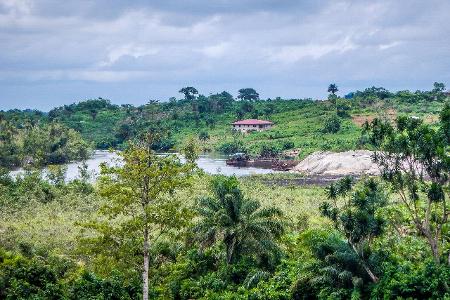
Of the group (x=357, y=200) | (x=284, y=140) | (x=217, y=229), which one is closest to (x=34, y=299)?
(x=217, y=229)

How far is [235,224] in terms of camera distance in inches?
1003

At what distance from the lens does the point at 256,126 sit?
388 feet

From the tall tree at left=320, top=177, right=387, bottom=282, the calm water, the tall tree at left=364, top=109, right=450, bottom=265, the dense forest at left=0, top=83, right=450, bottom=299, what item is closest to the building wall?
the calm water

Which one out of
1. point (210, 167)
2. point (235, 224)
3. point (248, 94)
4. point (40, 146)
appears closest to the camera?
point (235, 224)

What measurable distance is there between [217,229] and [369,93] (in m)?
111

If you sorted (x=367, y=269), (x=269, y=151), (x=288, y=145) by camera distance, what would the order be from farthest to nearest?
(x=288, y=145)
(x=269, y=151)
(x=367, y=269)

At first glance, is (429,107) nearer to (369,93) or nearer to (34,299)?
(369,93)

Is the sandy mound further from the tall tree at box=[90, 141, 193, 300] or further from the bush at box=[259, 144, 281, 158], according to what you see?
the tall tree at box=[90, 141, 193, 300]

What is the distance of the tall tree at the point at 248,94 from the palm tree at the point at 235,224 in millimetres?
144406

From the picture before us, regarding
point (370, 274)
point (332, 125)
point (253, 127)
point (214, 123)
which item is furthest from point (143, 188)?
point (214, 123)

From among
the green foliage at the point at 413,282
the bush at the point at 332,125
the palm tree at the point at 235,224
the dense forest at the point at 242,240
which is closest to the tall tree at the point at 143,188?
the dense forest at the point at 242,240

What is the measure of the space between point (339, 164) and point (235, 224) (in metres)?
54.5

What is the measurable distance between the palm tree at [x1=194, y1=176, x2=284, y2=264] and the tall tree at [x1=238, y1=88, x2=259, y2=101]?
144m

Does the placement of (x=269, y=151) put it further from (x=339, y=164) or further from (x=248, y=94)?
(x=248, y=94)
